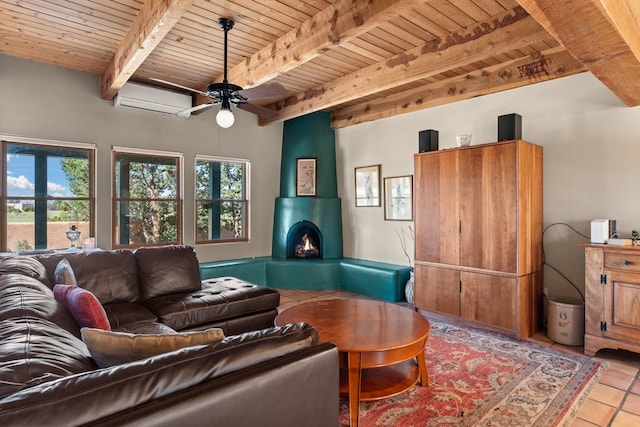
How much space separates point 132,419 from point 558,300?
402cm

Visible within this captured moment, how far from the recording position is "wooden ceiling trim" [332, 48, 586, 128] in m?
3.61

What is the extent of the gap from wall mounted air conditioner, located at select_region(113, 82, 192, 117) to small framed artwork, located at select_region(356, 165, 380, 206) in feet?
9.00

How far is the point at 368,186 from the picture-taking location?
5.62m

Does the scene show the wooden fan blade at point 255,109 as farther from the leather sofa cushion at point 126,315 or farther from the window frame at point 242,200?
the leather sofa cushion at point 126,315

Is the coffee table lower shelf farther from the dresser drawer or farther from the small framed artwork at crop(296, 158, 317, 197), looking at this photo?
the small framed artwork at crop(296, 158, 317, 197)

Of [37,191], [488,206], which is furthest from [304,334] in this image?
[37,191]

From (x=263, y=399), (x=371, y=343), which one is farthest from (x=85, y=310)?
(x=371, y=343)

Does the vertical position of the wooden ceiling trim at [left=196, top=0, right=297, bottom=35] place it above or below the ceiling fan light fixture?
above

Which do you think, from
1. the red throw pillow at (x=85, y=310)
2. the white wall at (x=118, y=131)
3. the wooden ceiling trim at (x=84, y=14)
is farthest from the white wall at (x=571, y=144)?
the red throw pillow at (x=85, y=310)

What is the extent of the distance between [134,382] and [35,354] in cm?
41

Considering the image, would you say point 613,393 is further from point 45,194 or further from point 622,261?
point 45,194

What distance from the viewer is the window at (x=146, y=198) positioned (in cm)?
473

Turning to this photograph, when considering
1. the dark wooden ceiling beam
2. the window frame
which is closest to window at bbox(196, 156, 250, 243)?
the window frame

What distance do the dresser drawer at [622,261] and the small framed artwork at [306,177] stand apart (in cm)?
391
